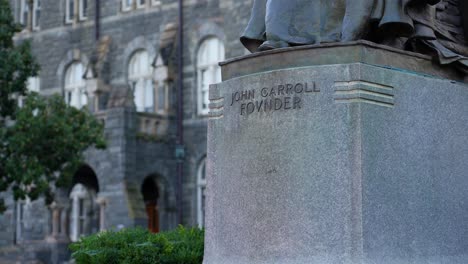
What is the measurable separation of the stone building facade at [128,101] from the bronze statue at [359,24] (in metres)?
19.4

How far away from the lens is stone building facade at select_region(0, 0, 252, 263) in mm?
29656

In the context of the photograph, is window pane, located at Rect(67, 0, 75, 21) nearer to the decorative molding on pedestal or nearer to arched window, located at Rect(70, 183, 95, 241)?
arched window, located at Rect(70, 183, 95, 241)

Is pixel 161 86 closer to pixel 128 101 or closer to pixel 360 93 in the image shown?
pixel 128 101

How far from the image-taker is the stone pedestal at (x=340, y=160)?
741 centimetres

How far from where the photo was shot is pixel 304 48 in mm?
7785

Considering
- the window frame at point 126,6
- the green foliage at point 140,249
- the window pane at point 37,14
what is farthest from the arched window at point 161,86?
the green foliage at point 140,249

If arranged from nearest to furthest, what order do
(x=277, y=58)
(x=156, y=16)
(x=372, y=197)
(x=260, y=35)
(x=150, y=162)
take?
(x=372, y=197) < (x=277, y=58) < (x=260, y=35) < (x=150, y=162) < (x=156, y=16)

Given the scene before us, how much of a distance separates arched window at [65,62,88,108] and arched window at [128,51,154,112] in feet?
7.29

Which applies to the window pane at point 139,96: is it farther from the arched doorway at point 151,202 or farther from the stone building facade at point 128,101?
the arched doorway at point 151,202

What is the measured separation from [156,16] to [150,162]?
557 cm

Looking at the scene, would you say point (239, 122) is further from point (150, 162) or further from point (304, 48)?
point (150, 162)

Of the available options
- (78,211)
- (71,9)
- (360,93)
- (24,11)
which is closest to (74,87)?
(71,9)

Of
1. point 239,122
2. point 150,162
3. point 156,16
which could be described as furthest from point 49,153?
point 239,122

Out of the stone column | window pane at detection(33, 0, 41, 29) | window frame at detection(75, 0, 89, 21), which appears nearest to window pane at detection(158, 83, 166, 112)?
the stone column
